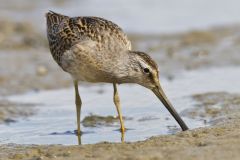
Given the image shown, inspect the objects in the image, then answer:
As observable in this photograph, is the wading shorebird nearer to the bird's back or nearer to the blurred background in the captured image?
the bird's back

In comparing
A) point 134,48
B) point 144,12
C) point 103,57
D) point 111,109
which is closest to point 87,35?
point 103,57

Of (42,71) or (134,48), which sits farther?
(134,48)

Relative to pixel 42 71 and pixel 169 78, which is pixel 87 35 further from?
pixel 42 71

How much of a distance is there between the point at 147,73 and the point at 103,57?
2.13 ft

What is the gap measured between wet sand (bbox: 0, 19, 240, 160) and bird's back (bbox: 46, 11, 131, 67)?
139cm

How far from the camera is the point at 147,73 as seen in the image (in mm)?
8656

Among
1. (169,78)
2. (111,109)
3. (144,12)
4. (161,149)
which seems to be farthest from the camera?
(144,12)

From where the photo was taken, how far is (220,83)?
1184cm

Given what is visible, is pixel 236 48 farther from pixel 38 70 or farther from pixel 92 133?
pixel 92 133

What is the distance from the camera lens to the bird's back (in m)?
9.07

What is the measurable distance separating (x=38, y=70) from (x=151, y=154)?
6.58 meters

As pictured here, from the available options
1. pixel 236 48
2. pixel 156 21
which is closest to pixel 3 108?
pixel 236 48

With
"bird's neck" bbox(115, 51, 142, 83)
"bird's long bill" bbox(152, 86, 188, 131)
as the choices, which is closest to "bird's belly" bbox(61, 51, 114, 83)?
"bird's neck" bbox(115, 51, 142, 83)

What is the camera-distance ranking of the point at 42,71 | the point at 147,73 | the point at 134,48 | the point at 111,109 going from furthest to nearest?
the point at 134,48 → the point at 42,71 → the point at 111,109 → the point at 147,73
